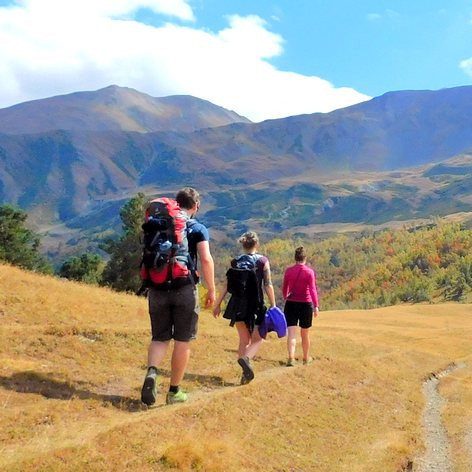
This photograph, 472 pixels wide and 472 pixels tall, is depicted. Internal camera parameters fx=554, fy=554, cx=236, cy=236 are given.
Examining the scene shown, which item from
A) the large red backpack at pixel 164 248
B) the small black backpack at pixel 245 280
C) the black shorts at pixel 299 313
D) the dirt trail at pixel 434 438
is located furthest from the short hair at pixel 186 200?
the dirt trail at pixel 434 438

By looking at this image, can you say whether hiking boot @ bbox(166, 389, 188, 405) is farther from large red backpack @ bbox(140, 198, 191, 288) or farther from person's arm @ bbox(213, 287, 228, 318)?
person's arm @ bbox(213, 287, 228, 318)

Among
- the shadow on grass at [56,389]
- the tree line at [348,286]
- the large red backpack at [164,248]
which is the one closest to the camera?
the large red backpack at [164,248]

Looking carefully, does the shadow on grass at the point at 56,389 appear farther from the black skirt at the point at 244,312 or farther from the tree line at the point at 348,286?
the black skirt at the point at 244,312

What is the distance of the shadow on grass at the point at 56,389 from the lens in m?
10.2

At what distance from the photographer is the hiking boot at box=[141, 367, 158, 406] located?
10.0m

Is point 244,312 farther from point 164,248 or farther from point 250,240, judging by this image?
point 164,248

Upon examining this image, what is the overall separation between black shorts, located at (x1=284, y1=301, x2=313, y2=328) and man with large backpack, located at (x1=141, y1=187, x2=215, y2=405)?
6.69 meters

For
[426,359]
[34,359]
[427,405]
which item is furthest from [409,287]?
[34,359]

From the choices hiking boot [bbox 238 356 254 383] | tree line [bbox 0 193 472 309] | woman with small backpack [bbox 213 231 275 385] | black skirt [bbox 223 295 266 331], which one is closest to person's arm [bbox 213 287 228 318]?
woman with small backpack [bbox 213 231 275 385]

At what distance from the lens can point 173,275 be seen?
9.70 m

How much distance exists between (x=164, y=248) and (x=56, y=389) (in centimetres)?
368

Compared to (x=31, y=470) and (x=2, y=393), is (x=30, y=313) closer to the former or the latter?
(x=2, y=393)

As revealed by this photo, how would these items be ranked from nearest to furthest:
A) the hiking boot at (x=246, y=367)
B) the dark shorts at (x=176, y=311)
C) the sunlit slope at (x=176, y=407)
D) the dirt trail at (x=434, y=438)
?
the sunlit slope at (x=176, y=407)
the dark shorts at (x=176, y=311)
the dirt trail at (x=434, y=438)
the hiking boot at (x=246, y=367)

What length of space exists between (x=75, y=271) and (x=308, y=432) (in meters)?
53.9
